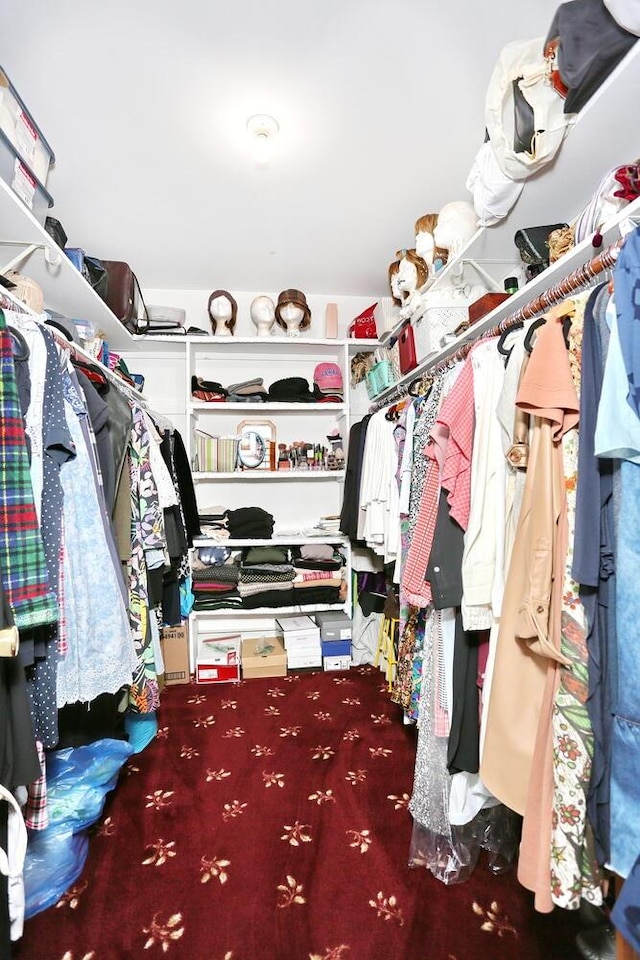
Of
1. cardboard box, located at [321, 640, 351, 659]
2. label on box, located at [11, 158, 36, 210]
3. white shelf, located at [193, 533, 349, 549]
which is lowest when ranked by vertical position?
cardboard box, located at [321, 640, 351, 659]

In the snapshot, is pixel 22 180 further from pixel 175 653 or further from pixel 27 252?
pixel 175 653

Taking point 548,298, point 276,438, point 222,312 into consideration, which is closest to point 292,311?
point 222,312

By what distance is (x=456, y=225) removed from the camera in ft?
6.03

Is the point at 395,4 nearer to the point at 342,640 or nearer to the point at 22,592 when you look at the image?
the point at 22,592

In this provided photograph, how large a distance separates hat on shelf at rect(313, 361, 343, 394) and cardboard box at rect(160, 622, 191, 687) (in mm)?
1674

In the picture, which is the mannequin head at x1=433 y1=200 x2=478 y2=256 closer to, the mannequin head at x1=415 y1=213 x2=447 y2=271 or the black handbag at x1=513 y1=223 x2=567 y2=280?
the mannequin head at x1=415 y1=213 x2=447 y2=271

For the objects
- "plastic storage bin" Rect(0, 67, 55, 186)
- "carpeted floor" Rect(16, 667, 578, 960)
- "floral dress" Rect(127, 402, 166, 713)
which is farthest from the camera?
"floral dress" Rect(127, 402, 166, 713)

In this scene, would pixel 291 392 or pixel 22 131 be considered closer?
pixel 22 131

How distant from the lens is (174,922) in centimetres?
121

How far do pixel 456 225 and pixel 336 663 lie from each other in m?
2.41

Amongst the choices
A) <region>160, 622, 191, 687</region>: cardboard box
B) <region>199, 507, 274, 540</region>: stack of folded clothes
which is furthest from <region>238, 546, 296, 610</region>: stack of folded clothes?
<region>160, 622, 191, 687</region>: cardboard box

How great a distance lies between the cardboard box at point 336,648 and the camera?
2.80 metres

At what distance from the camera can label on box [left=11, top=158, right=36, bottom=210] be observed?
1351 millimetres

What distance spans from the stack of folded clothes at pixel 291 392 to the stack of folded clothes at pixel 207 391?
1.03 ft
